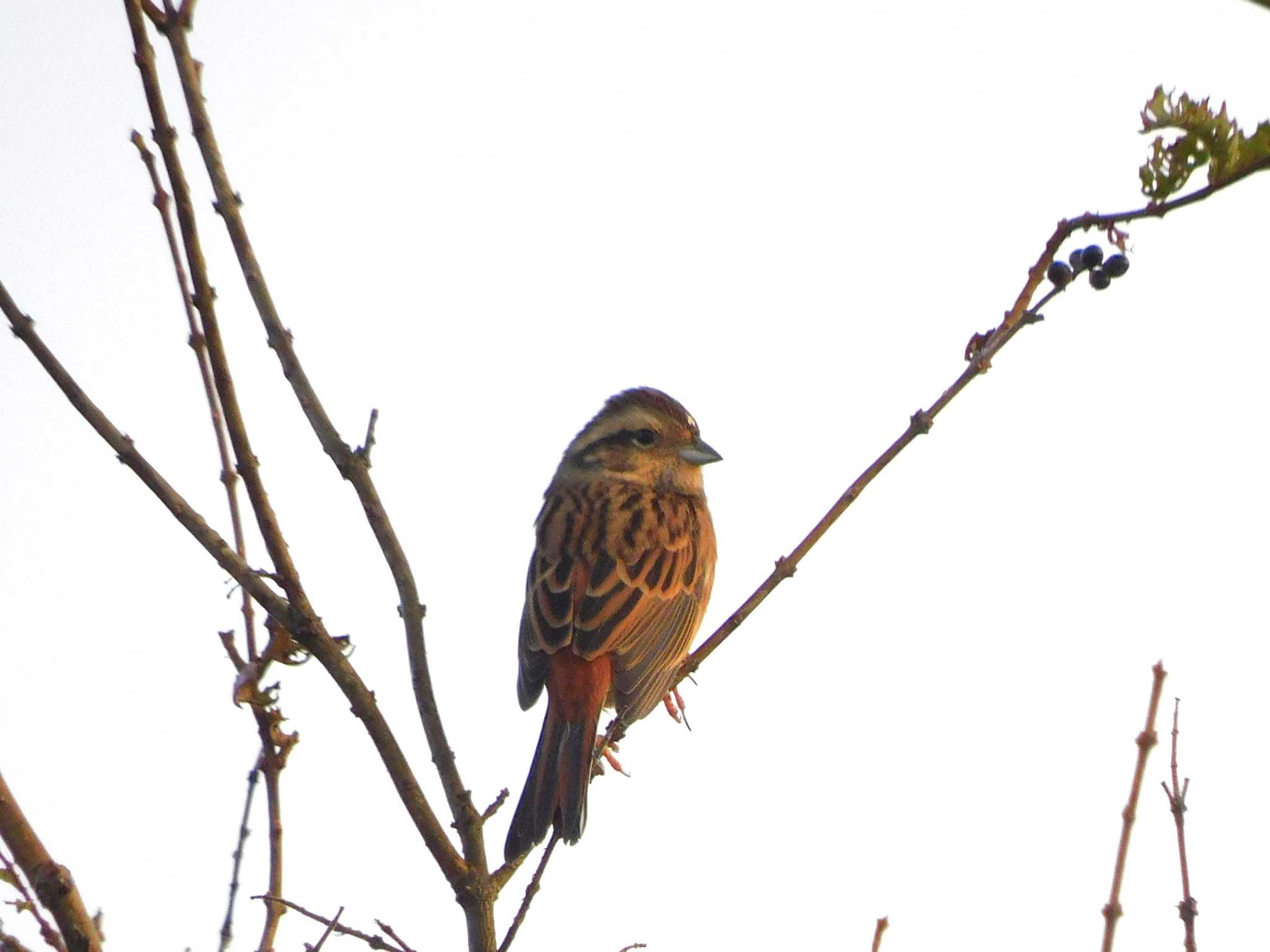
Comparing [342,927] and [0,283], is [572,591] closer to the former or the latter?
[342,927]

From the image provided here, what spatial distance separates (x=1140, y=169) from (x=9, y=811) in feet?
8.74

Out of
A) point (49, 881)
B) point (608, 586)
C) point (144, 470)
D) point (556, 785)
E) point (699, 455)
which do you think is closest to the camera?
point (49, 881)

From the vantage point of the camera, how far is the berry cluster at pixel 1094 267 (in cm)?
394

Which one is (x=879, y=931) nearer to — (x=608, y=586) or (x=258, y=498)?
(x=258, y=498)

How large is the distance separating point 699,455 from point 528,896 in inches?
136

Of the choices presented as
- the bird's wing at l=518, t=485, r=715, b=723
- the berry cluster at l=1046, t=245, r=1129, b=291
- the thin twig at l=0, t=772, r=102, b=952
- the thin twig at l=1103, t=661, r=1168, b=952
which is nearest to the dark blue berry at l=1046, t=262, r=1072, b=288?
the berry cluster at l=1046, t=245, r=1129, b=291

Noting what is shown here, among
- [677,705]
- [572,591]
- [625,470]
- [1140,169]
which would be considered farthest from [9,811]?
[625,470]

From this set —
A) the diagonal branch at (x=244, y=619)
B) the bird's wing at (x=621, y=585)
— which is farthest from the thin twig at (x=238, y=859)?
the bird's wing at (x=621, y=585)

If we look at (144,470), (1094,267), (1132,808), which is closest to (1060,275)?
(1094,267)

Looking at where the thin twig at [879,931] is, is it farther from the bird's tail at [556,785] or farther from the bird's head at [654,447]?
the bird's head at [654,447]

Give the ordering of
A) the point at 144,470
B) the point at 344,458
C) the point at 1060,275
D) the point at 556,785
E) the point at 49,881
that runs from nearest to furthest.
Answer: the point at 49,881
the point at 144,470
the point at 344,458
the point at 1060,275
the point at 556,785

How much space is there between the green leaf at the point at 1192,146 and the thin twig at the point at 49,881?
2.63 metres

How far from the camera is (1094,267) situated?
13.1 ft

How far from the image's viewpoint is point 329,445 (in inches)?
138
